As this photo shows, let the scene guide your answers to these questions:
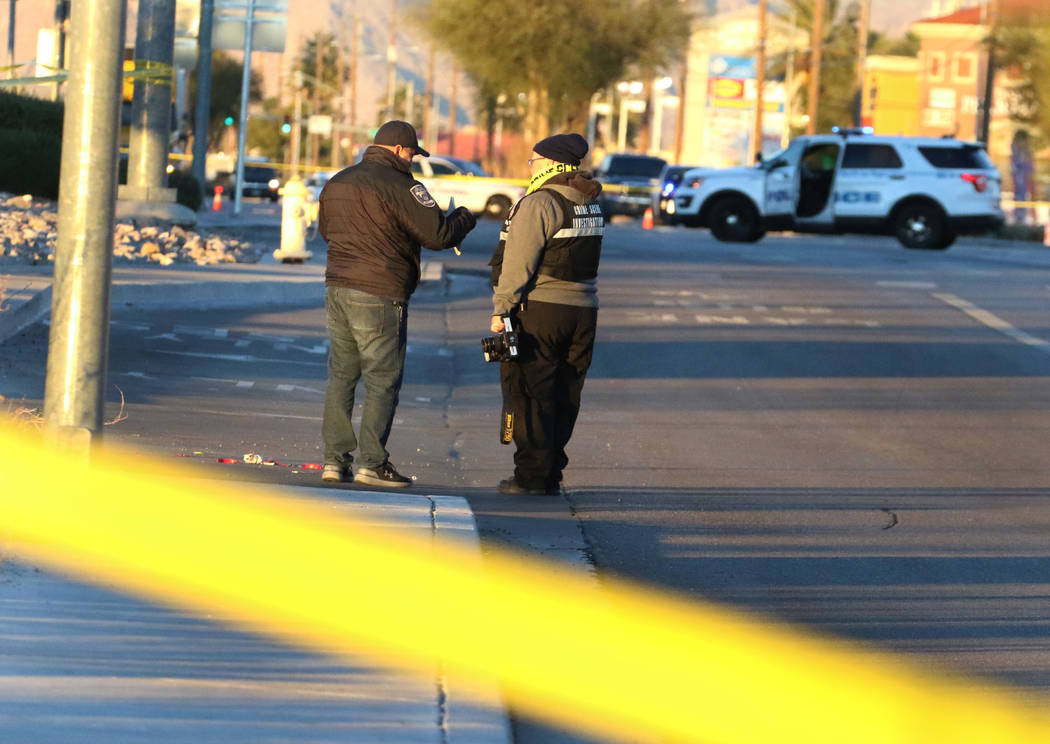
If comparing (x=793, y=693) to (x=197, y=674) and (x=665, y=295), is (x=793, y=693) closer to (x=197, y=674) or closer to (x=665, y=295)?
(x=197, y=674)

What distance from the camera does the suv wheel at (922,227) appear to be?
32.4 metres

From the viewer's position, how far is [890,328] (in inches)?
722

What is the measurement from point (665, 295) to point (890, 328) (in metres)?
3.94

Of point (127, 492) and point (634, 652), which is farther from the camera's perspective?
point (127, 492)

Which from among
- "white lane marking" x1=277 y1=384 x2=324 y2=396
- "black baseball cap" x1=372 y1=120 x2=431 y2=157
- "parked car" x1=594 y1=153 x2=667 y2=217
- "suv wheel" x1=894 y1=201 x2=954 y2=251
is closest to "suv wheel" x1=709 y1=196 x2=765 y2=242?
"suv wheel" x1=894 y1=201 x2=954 y2=251

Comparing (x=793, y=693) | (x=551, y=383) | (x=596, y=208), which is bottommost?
(x=793, y=693)

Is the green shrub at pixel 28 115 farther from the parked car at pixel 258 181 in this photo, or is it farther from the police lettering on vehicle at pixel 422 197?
the parked car at pixel 258 181

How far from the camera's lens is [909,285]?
23922 millimetres

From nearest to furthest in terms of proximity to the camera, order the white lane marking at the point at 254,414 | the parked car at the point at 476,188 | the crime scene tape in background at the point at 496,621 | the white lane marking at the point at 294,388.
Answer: the crime scene tape in background at the point at 496,621 < the white lane marking at the point at 254,414 < the white lane marking at the point at 294,388 < the parked car at the point at 476,188

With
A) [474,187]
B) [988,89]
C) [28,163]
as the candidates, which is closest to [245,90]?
[28,163]

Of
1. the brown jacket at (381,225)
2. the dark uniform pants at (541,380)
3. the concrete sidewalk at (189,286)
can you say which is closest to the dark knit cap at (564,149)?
the brown jacket at (381,225)

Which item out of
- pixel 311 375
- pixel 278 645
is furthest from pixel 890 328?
pixel 278 645

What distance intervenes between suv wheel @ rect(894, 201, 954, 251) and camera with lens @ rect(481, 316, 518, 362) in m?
24.8

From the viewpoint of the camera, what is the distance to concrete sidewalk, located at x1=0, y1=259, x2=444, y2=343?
Result: 1416 cm
